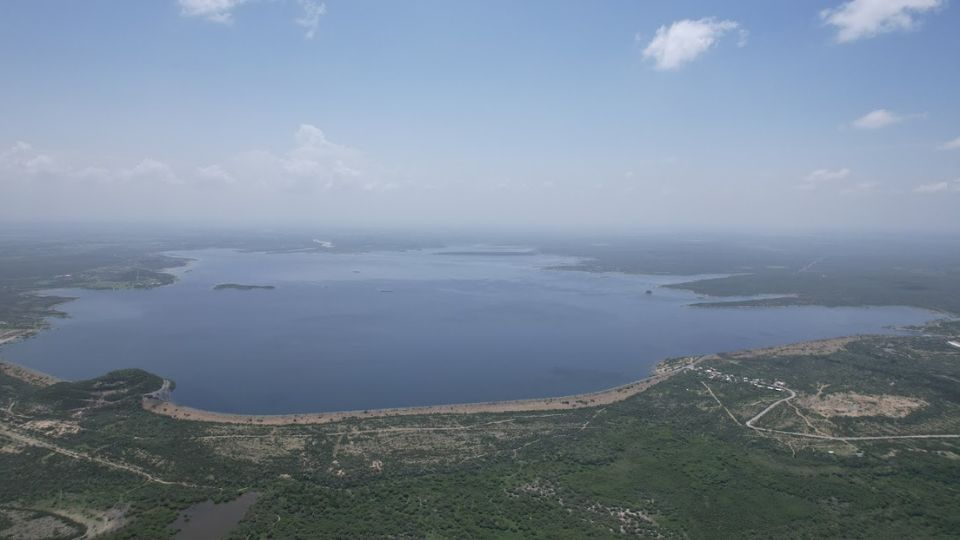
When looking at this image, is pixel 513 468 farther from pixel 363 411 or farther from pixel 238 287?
pixel 238 287

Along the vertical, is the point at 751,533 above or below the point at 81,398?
below

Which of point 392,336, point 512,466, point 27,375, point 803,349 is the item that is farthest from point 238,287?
point 803,349

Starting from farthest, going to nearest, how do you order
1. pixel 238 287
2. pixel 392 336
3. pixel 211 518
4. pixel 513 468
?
pixel 238 287 → pixel 392 336 → pixel 513 468 → pixel 211 518

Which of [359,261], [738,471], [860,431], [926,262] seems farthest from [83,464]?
[926,262]

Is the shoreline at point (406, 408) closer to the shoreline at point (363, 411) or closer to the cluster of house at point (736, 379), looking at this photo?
the shoreline at point (363, 411)

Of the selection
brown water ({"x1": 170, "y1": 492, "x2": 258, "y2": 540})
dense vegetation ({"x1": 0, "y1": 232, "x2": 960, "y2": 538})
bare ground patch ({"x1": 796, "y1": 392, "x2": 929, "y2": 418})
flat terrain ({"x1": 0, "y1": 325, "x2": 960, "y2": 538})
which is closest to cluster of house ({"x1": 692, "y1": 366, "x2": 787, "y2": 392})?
dense vegetation ({"x1": 0, "y1": 232, "x2": 960, "y2": 538})

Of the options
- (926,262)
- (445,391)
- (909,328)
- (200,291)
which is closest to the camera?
(445,391)

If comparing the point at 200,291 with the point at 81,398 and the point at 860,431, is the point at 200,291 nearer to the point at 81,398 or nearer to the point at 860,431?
the point at 81,398
